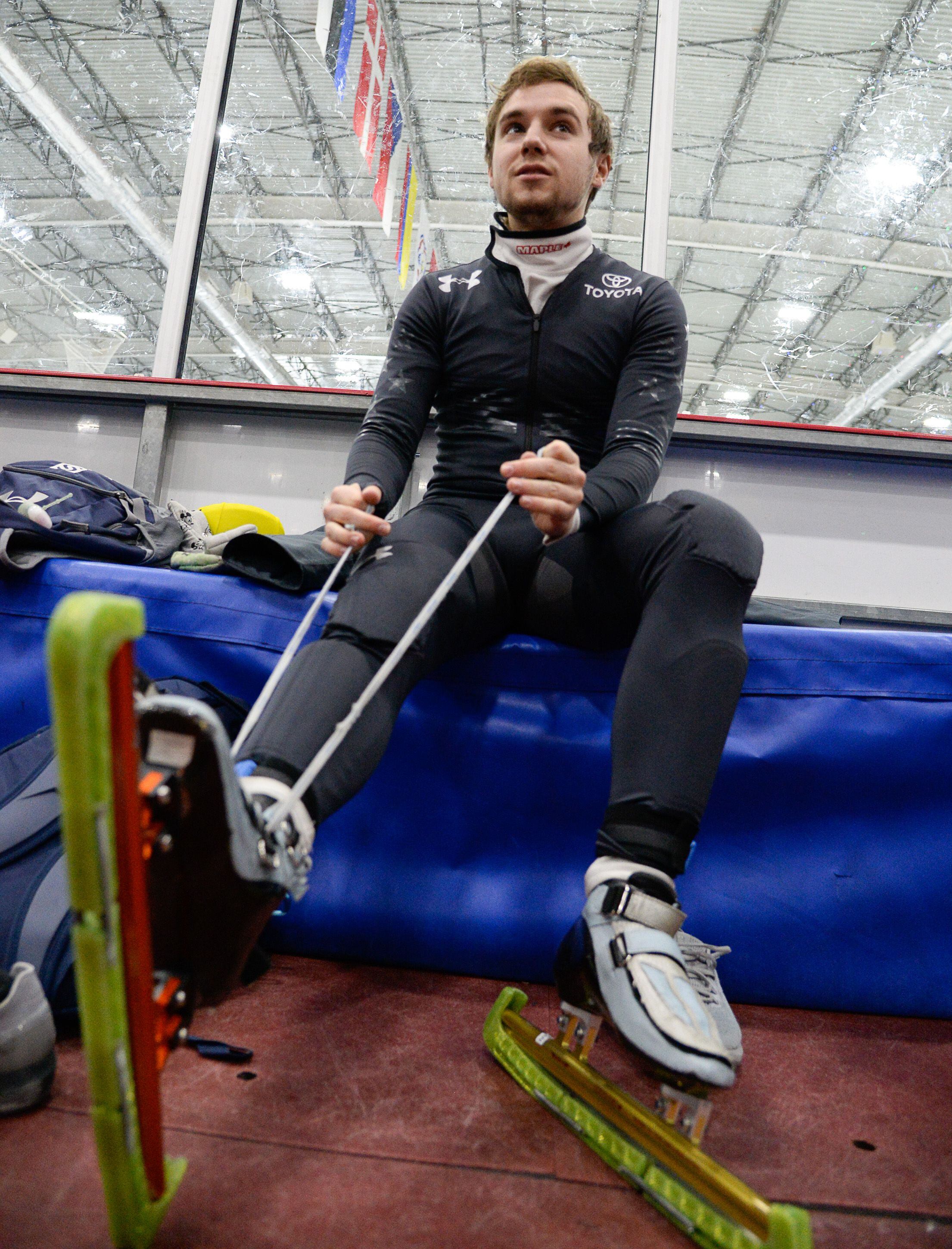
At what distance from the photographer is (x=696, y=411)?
259cm

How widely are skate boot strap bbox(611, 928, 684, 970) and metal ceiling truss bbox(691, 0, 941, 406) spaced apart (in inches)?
109

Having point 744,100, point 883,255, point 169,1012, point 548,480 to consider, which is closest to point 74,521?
point 548,480

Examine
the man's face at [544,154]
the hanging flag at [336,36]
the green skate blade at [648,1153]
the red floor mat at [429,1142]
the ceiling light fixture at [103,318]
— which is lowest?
the red floor mat at [429,1142]

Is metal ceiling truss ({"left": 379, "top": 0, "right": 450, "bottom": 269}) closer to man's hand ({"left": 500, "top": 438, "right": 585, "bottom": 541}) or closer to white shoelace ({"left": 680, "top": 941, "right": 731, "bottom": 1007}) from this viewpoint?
man's hand ({"left": 500, "top": 438, "right": 585, "bottom": 541})

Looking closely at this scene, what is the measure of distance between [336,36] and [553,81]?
2200mm

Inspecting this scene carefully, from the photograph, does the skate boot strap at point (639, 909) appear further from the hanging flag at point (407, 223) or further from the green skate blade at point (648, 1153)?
the hanging flag at point (407, 223)

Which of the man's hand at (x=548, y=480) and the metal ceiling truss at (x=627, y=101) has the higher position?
the metal ceiling truss at (x=627, y=101)

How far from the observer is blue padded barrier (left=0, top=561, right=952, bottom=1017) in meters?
1.12

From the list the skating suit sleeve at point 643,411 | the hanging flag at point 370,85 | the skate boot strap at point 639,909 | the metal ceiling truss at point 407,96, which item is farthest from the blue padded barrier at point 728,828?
the hanging flag at point 370,85

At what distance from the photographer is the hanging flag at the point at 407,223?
3375 mm

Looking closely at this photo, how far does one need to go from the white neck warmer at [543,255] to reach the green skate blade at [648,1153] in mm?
1046

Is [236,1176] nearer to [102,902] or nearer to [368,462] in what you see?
[102,902]

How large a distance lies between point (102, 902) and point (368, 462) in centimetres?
83

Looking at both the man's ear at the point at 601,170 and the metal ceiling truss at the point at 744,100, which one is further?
the metal ceiling truss at the point at 744,100
